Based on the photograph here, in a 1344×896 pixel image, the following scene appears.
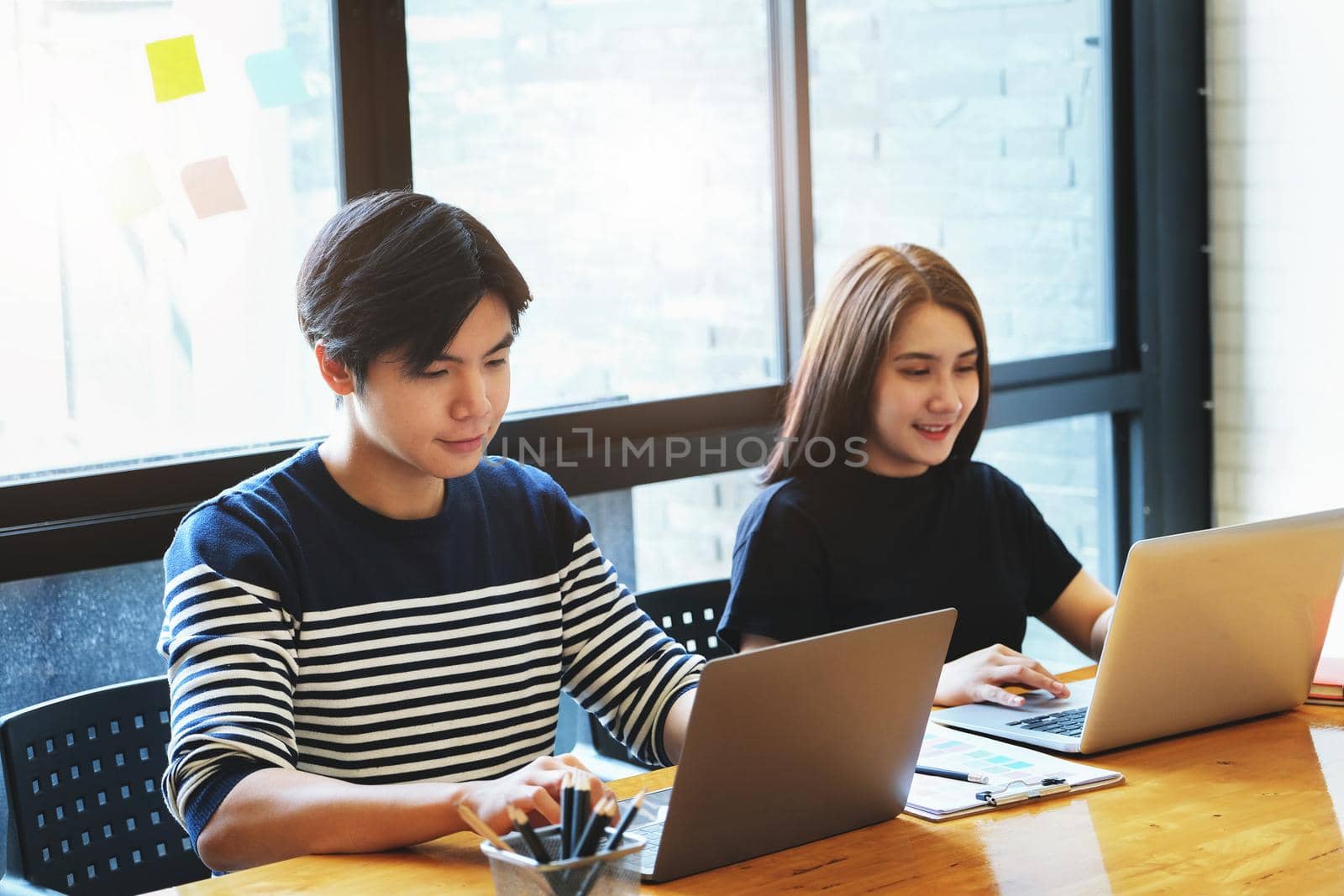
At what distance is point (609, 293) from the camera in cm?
264

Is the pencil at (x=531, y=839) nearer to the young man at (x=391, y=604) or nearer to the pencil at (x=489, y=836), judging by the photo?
the pencil at (x=489, y=836)

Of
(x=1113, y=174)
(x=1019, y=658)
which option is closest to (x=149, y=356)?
(x=1019, y=658)

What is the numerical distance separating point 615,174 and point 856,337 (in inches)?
27.2

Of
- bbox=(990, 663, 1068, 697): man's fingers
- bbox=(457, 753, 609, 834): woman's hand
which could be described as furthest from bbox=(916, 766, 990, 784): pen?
bbox=(457, 753, 609, 834): woman's hand

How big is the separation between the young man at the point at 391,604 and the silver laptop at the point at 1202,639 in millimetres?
428

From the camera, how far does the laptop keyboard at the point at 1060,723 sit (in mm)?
1650

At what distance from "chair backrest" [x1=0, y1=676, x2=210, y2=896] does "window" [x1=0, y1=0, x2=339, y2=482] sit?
0.42 meters

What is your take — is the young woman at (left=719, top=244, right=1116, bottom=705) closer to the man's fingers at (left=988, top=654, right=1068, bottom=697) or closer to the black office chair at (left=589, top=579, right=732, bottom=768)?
the black office chair at (left=589, top=579, right=732, bottom=768)

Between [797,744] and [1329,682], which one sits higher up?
[797,744]

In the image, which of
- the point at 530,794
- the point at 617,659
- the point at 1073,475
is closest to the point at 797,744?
the point at 530,794

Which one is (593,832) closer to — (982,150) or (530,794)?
(530,794)

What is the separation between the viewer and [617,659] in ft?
5.70

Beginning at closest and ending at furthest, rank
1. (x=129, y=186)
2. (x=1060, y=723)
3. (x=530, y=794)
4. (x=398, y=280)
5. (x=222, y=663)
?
(x=530, y=794), (x=222, y=663), (x=398, y=280), (x=1060, y=723), (x=129, y=186)

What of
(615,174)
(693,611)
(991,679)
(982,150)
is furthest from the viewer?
(982,150)
